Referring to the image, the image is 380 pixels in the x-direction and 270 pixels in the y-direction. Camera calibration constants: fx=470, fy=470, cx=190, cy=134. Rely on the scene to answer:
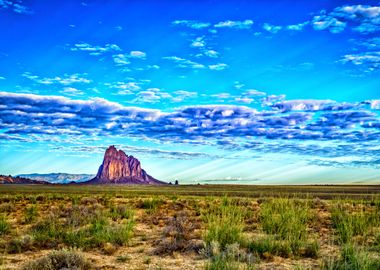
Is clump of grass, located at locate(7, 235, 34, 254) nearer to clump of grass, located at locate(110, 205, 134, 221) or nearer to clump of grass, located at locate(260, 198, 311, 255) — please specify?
clump of grass, located at locate(110, 205, 134, 221)

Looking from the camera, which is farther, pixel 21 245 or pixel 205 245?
pixel 21 245

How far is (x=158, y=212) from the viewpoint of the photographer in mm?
21547

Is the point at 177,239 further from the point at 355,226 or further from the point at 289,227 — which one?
the point at 355,226

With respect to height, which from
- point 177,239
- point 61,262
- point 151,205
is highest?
point 151,205

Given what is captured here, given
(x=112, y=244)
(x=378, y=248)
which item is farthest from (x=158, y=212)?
(x=378, y=248)

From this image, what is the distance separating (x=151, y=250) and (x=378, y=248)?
564 centimetres

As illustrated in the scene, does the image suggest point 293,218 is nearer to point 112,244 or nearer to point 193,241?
point 193,241

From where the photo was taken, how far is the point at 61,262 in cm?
980

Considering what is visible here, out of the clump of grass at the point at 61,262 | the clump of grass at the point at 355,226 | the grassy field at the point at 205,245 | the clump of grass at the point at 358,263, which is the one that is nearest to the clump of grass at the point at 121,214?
the grassy field at the point at 205,245

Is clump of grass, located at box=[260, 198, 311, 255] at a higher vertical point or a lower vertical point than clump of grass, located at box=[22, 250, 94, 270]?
higher

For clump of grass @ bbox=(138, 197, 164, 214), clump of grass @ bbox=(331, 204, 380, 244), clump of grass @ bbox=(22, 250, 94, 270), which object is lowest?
clump of grass @ bbox=(22, 250, 94, 270)

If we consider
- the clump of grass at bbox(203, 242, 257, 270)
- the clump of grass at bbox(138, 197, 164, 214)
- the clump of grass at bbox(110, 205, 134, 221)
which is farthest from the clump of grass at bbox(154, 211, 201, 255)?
the clump of grass at bbox(138, 197, 164, 214)

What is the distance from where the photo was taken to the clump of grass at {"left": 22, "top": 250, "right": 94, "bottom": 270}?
31.7ft

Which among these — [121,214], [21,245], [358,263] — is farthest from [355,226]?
[121,214]
